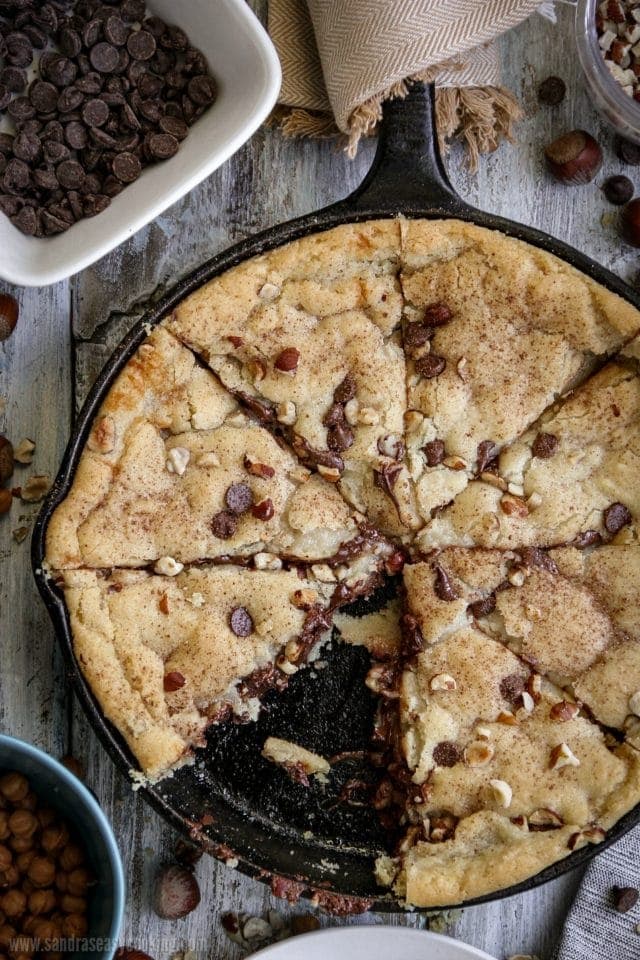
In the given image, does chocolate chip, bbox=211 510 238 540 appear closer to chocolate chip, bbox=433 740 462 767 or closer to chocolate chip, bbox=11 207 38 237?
chocolate chip, bbox=433 740 462 767

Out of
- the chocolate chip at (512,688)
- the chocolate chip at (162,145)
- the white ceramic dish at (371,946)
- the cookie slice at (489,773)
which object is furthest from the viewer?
the white ceramic dish at (371,946)

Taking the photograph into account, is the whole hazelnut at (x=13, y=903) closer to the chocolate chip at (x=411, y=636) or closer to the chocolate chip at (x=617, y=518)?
the chocolate chip at (x=411, y=636)

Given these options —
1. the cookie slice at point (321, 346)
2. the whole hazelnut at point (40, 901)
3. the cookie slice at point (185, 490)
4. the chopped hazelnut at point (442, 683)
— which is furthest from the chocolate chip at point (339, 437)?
the whole hazelnut at point (40, 901)

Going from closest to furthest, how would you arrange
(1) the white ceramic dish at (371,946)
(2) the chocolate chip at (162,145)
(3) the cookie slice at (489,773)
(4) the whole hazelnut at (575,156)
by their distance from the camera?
(3) the cookie slice at (489,773) < (2) the chocolate chip at (162,145) < (1) the white ceramic dish at (371,946) < (4) the whole hazelnut at (575,156)

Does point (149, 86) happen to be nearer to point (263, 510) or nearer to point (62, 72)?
point (62, 72)

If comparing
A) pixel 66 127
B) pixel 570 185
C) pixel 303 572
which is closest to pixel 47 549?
pixel 303 572

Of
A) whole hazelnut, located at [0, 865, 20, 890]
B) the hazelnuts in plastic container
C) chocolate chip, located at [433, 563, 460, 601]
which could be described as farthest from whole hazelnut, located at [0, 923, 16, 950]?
chocolate chip, located at [433, 563, 460, 601]

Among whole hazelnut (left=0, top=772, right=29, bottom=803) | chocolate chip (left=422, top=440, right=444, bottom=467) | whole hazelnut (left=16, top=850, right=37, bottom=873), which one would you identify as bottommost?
whole hazelnut (left=16, top=850, right=37, bottom=873)
